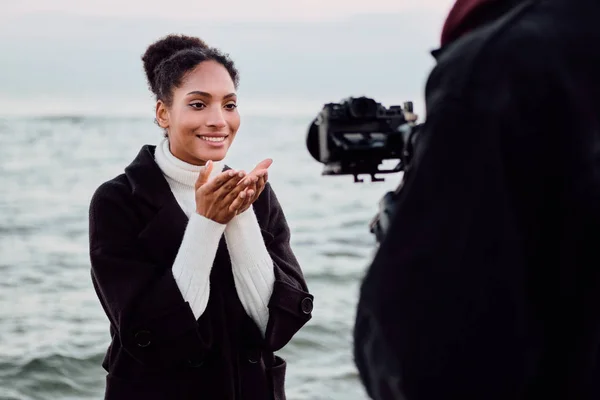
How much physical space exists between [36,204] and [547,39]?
47.6ft

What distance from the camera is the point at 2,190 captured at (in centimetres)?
1702

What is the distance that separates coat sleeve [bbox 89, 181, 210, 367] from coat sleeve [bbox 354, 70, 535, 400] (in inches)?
59.6

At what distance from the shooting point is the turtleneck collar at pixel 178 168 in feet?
9.04

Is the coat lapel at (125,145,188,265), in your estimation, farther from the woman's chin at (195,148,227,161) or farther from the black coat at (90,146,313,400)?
the woman's chin at (195,148,227,161)

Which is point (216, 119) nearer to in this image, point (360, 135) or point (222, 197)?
point (222, 197)


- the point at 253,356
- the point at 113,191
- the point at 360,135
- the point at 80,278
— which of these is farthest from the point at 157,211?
the point at 80,278

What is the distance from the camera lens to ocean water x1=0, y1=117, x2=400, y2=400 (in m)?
6.78

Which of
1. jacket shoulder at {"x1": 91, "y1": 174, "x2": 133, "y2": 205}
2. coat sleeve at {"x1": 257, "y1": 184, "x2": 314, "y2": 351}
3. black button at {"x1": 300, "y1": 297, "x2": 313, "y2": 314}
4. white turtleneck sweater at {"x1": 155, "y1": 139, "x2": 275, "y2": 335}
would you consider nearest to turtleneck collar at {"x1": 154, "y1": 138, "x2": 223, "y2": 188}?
white turtleneck sweater at {"x1": 155, "y1": 139, "x2": 275, "y2": 335}

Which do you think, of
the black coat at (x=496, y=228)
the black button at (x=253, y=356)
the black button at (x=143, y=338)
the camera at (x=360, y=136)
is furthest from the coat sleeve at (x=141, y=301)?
the black coat at (x=496, y=228)

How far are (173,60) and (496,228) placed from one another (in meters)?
1.87

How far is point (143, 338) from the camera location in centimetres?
253

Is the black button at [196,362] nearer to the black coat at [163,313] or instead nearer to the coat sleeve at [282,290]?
the black coat at [163,313]

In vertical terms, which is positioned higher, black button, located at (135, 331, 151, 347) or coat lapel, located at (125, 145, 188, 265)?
coat lapel, located at (125, 145, 188, 265)

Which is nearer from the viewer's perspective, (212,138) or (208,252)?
(208,252)
